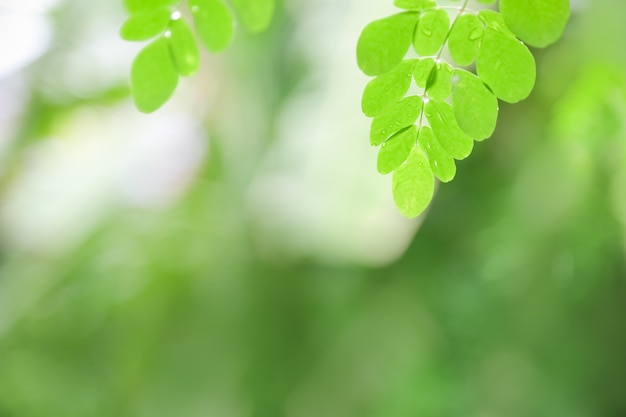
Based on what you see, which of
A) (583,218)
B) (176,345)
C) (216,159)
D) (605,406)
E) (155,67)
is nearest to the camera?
(155,67)

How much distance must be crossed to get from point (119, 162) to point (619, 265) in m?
0.98

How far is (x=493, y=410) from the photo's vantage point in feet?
4.08

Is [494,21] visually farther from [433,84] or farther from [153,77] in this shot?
[153,77]

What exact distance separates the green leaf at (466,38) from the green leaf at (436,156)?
1.6 inches

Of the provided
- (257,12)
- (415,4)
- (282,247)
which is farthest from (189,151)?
(415,4)

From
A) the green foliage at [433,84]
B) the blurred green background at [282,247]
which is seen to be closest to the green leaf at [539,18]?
the green foliage at [433,84]

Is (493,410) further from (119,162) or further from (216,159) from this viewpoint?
(119,162)

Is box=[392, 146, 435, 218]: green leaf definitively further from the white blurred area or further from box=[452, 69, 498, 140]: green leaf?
the white blurred area

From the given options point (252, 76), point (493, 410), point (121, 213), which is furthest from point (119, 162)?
point (493, 410)

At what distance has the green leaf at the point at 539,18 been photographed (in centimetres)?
32

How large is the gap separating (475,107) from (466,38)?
40 mm

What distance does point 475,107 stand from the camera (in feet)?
1.10

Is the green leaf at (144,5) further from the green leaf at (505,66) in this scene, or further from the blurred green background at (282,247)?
the blurred green background at (282,247)

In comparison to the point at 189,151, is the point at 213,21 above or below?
above
